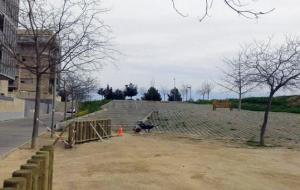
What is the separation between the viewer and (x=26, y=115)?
7438 cm

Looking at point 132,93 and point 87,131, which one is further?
point 132,93

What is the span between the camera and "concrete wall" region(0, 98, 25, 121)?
5426 cm

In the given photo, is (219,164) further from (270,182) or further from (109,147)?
(109,147)

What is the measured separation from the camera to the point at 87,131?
994 inches

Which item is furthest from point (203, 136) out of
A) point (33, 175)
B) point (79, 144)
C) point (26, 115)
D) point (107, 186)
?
point (26, 115)

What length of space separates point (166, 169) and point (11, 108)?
48977 millimetres

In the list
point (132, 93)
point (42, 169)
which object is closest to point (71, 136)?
point (42, 169)

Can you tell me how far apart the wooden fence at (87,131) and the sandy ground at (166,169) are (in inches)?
88.4

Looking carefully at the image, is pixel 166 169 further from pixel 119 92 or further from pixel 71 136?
pixel 119 92

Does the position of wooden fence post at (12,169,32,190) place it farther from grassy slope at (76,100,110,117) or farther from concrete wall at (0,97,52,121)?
concrete wall at (0,97,52,121)

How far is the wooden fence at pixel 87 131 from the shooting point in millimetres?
23077

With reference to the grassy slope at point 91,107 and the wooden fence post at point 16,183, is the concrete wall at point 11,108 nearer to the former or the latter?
the grassy slope at point 91,107

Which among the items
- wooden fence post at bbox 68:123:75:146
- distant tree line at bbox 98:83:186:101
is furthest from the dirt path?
distant tree line at bbox 98:83:186:101

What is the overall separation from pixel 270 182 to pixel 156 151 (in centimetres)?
701
